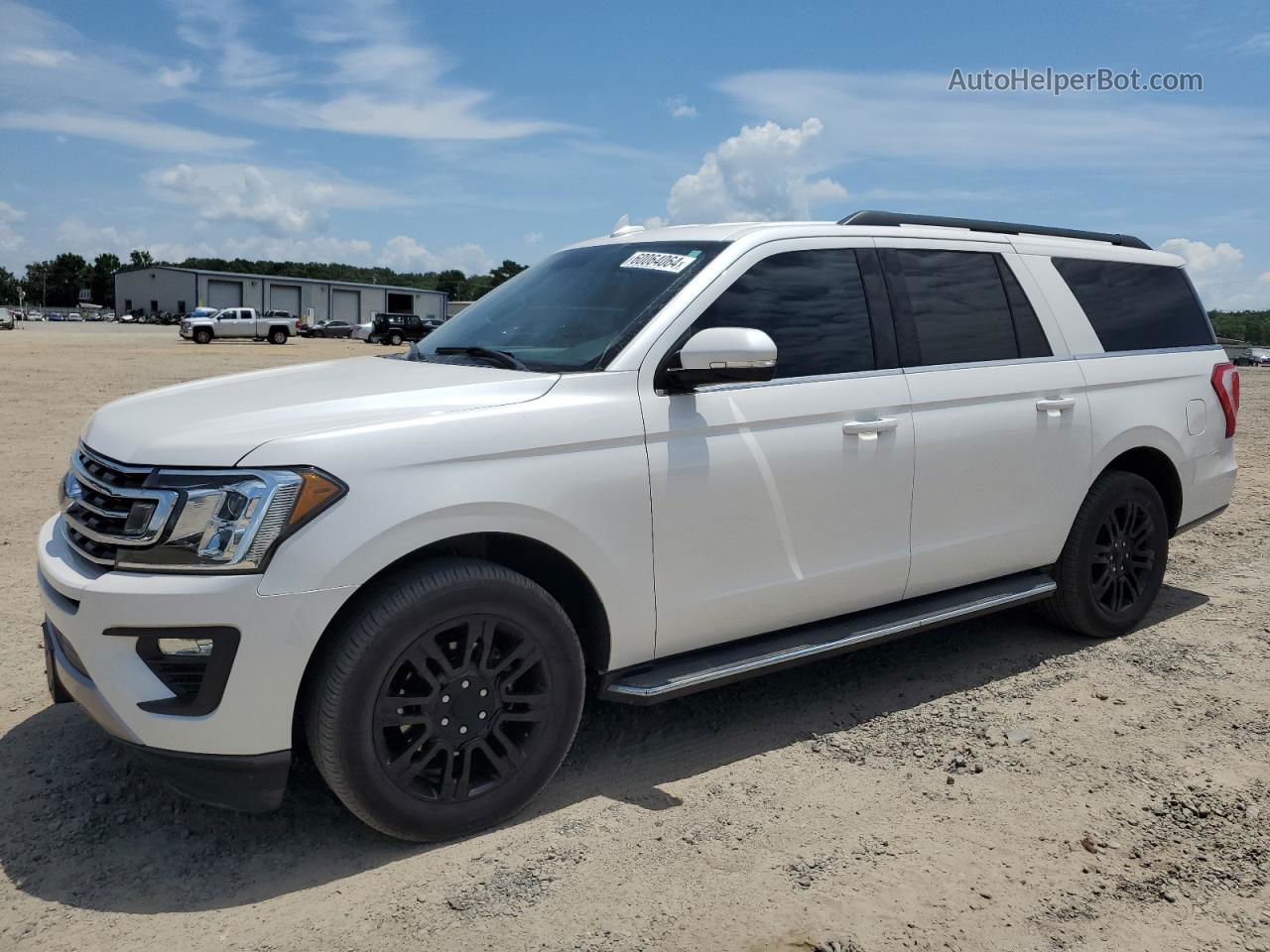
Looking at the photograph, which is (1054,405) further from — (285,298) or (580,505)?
(285,298)

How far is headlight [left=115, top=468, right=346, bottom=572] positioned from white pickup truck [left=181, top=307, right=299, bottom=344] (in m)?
47.1

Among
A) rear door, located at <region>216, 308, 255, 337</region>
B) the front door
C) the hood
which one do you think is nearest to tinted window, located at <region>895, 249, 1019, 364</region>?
the front door

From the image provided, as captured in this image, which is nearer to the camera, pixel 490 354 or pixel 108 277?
pixel 490 354

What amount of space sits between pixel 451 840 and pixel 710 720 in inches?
52.0

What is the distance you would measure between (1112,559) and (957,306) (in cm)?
161

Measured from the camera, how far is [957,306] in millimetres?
4566

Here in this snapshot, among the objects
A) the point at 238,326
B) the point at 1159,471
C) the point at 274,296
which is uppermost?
the point at 274,296

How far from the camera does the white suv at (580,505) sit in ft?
9.59

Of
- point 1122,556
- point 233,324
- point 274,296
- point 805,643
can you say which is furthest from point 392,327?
point 805,643

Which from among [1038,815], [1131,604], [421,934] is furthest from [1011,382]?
[421,934]


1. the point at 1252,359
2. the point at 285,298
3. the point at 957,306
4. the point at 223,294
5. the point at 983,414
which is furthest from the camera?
the point at 223,294

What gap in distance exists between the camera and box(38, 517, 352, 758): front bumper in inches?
112

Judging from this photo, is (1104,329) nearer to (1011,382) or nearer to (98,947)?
(1011,382)

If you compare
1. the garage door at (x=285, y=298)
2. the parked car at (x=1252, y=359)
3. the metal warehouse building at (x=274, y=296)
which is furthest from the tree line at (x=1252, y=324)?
the garage door at (x=285, y=298)
